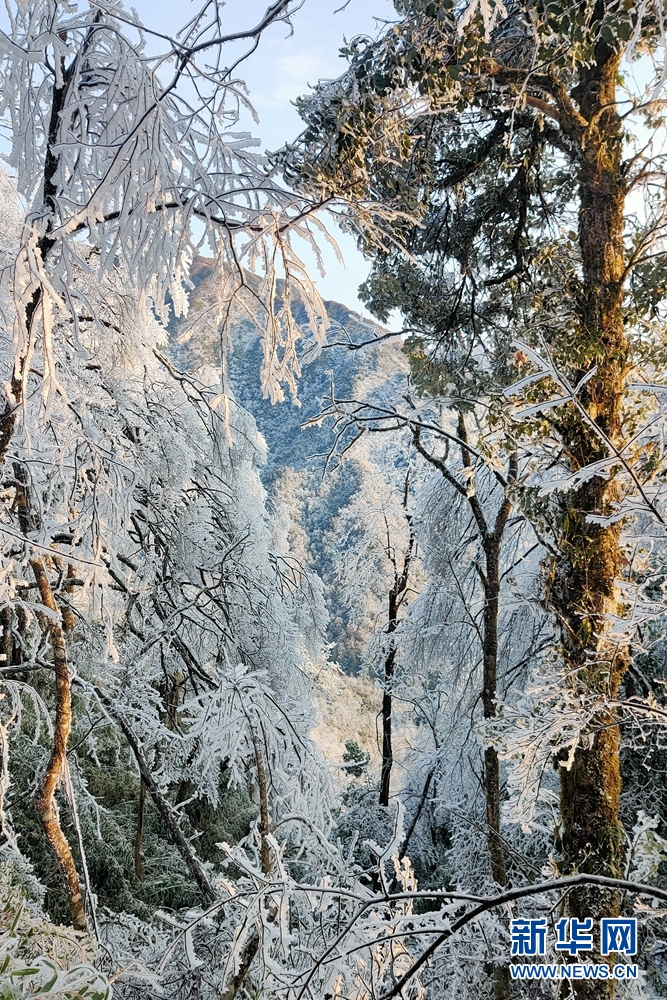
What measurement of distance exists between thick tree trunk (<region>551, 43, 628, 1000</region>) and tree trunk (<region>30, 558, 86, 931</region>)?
203 centimetres

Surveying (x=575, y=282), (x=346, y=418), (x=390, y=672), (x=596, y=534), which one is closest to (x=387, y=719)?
(x=390, y=672)

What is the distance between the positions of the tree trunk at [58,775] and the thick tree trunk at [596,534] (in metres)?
2.03

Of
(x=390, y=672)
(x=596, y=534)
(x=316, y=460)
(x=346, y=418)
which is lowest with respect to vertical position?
(x=390, y=672)

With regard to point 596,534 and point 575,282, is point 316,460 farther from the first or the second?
point 596,534

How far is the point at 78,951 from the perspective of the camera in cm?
183

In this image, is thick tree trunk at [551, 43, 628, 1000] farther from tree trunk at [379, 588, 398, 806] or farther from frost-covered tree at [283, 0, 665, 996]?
tree trunk at [379, 588, 398, 806]

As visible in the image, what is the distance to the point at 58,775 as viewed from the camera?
2303 millimetres

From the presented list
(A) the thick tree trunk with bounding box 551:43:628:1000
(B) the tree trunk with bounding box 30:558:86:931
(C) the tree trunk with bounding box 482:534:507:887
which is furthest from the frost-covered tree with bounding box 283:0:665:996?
(B) the tree trunk with bounding box 30:558:86:931

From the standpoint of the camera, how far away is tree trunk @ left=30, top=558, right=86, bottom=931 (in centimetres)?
224

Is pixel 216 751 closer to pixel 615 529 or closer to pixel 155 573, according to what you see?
pixel 155 573

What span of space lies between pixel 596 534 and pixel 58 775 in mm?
2454

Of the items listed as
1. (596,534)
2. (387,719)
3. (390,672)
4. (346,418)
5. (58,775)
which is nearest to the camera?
(58,775)

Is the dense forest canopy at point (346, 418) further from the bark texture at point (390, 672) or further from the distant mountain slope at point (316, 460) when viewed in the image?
the distant mountain slope at point (316, 460)

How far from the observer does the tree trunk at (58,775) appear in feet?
7.34
